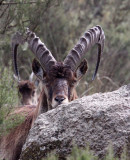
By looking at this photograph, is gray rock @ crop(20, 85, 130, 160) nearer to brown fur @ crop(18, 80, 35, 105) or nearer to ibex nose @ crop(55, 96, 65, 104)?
ibex nose @ crop(55, 96, 65, 104)

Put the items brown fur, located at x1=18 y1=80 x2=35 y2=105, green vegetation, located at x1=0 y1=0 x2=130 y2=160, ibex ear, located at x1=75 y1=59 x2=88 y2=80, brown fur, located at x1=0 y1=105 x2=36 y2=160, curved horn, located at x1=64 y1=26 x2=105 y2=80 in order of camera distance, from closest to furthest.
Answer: brown fur, located at x1=0 y1=105 x2=36 y2=160 < curved horn, located at x1=64 y1=26 x2=105 y2=80 < ibex ear, located at x1=75 y1=59 x2=88 y2=80 < green vegetation, located at x1=0 y1=0 x2=130 y2=160 < brown fur, located at x1=18 y1=80 x2=35 y2=105

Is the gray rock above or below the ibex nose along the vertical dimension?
below

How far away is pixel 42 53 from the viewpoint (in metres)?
7.09

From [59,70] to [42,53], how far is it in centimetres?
64

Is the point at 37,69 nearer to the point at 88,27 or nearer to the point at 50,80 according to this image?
the point at 50,80

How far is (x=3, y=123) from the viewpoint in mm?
6270

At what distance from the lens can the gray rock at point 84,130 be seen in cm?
459

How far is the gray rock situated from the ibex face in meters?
1.23

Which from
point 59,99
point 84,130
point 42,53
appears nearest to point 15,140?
point 59,99

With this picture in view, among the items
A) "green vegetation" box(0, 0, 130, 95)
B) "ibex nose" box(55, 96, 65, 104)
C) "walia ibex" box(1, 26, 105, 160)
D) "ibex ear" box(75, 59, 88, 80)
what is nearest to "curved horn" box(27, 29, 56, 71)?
"walia ibex" box(1, 26, 105, 160)

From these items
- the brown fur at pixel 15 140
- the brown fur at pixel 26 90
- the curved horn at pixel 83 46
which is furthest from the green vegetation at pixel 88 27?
the brown fur at pixel 15 140

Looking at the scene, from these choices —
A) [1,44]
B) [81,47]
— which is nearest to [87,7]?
[1,44]

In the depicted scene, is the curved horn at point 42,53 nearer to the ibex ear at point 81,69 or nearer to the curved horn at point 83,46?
the curved horn at point 83,46

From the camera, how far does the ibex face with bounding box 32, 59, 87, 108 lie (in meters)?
6.27
